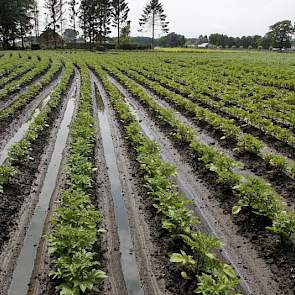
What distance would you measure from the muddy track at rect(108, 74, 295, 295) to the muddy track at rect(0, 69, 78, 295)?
134 inches

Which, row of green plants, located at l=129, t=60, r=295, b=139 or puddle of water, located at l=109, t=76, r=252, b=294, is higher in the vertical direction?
row of green plants, located at l=129, t=60, r=295, b=139

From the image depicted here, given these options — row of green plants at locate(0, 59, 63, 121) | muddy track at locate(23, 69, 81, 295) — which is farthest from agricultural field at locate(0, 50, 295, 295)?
row of green plants at locate(0, 59, 63, 121)

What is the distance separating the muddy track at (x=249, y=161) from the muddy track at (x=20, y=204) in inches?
204

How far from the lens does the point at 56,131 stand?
12930 mm

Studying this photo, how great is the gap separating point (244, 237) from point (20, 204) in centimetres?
451

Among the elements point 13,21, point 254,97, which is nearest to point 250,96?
point 254,97

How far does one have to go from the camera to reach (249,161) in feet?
31.9

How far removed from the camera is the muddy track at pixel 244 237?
16.8ft

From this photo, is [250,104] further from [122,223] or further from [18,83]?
[18,83]

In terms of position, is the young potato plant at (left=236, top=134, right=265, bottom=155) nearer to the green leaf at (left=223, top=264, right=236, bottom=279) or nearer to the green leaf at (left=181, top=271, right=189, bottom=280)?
the green leaf at (left=223, top=264, right=236, bottom=279)

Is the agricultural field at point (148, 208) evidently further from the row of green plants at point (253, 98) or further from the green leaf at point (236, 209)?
the row of green plants at point (253, 98)

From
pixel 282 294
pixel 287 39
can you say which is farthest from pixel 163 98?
pixel 287 39

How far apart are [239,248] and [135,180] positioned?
3.35 m

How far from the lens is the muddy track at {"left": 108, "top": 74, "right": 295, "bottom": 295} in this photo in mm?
5113
